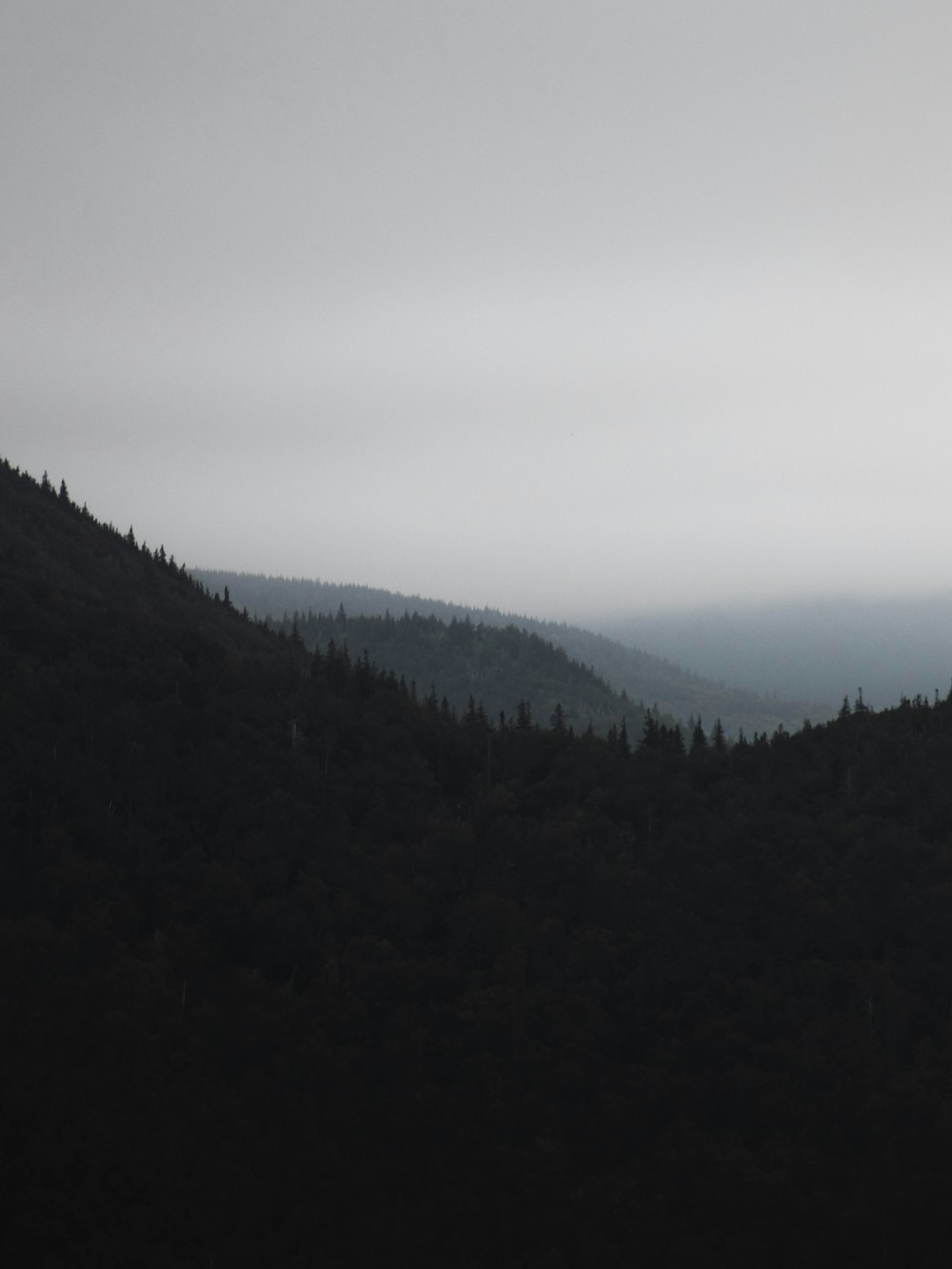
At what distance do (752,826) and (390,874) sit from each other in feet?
183

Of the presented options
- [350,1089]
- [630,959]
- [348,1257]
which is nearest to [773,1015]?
[630,959]

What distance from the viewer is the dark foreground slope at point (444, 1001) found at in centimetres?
10431

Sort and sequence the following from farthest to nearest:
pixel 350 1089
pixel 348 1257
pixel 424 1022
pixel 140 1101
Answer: pixel 424 1022 < pixel 350 1089 < pixel 140 1101 < pixel 348 1257

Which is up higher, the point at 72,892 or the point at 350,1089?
the point at 72,892

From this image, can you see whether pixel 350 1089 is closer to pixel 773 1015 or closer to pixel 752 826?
pixel 773 1015

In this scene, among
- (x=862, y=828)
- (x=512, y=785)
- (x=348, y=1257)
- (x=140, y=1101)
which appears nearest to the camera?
(x=348, y=1257)

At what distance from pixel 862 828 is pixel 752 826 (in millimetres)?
15734

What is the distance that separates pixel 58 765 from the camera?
166750 mm

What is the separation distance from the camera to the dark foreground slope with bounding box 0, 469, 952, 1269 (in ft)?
342

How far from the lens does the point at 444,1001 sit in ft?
463

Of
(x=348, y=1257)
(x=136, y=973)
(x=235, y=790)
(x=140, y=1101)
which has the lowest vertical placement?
(x=348, y=1257)

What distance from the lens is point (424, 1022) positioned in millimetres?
134750

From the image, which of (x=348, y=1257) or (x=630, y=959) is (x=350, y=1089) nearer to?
(x=348, y=1257)

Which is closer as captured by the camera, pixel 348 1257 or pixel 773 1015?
pixel 348 1257
